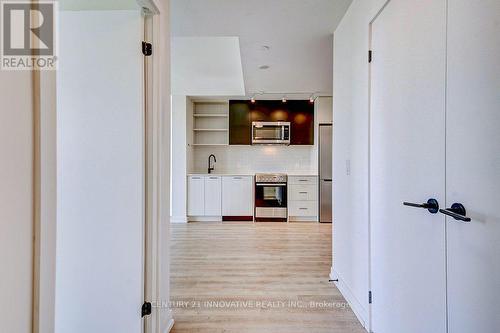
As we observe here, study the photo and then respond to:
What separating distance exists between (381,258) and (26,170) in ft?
5.95

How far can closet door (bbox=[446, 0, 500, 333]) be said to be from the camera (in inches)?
35.0

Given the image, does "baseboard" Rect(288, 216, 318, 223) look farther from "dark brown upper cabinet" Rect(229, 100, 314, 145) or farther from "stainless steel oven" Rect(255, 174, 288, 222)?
"dark brown upper cabinet" Rect(229, 100, 314, 145)

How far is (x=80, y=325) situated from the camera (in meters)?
1.58

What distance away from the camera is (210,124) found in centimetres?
587

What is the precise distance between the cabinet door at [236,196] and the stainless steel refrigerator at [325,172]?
143cm

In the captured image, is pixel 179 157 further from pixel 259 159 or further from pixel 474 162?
pixel 474 162

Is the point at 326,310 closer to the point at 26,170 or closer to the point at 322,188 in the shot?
the point at 26,170

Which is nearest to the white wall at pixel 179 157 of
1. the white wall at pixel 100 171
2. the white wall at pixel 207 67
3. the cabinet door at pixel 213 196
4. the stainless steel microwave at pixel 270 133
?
the white wall at pixel 207 67

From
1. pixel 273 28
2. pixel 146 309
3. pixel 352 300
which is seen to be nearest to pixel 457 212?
pixel 352 300

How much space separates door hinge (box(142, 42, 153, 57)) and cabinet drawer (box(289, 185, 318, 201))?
4.07 m

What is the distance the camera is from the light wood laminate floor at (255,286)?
190 cm

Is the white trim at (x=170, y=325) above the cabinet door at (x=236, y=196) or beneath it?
beneath

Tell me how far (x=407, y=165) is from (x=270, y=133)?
4.19 m

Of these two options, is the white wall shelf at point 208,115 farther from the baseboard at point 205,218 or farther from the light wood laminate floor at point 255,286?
the light wood laminate floor at point 255,286
